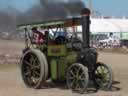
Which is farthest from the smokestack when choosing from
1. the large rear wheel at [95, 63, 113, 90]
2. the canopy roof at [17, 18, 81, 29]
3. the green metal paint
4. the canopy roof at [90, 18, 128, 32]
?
the canopy roof at [90, 18, 128, 32]

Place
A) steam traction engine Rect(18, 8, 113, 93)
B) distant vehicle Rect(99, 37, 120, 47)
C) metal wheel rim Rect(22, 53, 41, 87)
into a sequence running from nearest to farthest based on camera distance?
steam traction engine Rect(18, 8, 113, 93)
metal wheel rim Rect(22, 53, 41, 87)
distant vehicle Rect(99, 37, 120, 47)

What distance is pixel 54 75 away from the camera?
46.0ft

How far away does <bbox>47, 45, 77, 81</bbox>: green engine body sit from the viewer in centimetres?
1374

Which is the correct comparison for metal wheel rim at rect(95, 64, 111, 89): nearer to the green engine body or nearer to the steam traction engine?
the steam traction engine

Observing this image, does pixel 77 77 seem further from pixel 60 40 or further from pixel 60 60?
pixel 60 40

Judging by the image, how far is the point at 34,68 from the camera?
47.7 feet

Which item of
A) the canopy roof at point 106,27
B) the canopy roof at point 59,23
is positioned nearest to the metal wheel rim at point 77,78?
the canopy roof at point 59,23

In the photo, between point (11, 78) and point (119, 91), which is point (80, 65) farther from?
point (11, 78)

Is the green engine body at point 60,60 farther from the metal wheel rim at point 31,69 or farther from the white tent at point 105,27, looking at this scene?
the white tent at point 105,27

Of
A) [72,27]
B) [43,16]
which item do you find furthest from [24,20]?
[72,27]

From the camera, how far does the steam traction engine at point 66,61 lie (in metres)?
13.3

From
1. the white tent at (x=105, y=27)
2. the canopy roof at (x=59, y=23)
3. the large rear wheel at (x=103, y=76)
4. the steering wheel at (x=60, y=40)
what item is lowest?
the large rear wheel at (x=103, y=76)

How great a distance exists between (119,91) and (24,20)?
6750mm

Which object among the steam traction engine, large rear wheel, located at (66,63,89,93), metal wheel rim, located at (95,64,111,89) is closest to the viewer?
large rear wheel, located at (66,63,89,93)
